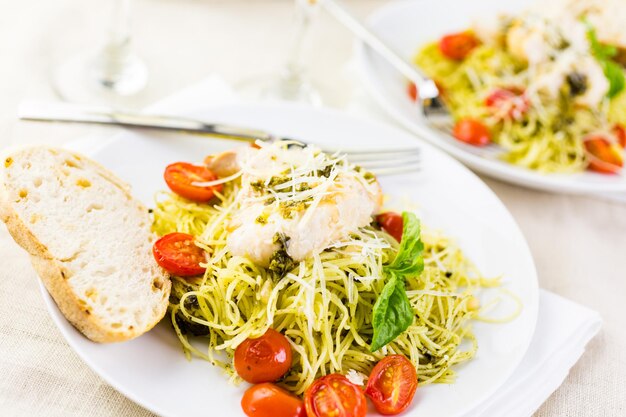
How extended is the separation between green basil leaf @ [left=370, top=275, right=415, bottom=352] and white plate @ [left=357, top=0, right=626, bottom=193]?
6.94 ft

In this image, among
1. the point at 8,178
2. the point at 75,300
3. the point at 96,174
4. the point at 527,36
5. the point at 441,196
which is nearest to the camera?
the point at 75,300

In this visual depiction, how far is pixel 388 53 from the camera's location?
6199 millimetres

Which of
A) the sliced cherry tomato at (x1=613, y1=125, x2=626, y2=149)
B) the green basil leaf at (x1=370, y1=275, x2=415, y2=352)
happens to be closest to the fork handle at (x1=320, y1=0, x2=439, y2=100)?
the sliced cherry tomato at (x1=613, y1=125, x2=626, y2=149)

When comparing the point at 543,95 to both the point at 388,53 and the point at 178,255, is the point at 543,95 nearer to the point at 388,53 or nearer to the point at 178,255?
the point at 388,53

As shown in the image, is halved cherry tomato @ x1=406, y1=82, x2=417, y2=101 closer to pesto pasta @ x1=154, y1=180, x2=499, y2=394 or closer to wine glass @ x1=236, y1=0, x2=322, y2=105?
wine glass @ x1=236, y1=0, x2=322, y2=105

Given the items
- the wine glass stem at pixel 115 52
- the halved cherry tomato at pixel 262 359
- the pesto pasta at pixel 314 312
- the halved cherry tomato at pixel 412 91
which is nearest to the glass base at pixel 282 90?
the halved cherry tomato at pixel 412 91

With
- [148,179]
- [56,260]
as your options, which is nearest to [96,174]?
[148,179]

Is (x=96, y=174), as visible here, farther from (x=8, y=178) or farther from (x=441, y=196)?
(x=441, y=196)

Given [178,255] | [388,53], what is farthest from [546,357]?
[388,53]

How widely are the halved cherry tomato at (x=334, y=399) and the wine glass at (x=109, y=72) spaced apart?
349cm

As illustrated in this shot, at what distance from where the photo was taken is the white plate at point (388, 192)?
3189 mm

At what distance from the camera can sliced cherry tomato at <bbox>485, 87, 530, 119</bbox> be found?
6027mm

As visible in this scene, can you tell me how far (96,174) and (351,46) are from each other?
3.89 meters

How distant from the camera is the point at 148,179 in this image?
4418mm
